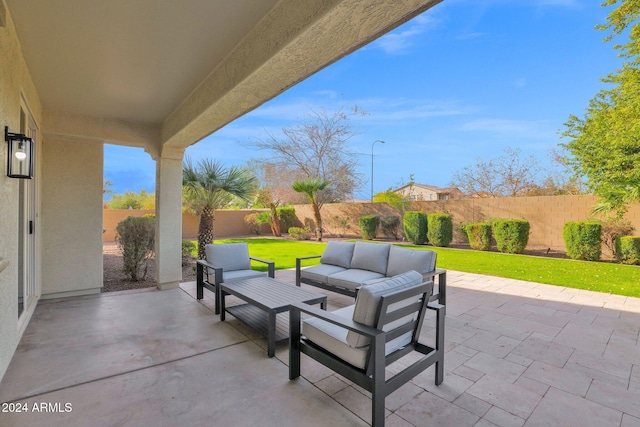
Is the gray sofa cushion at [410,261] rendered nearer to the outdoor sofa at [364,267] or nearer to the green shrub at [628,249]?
the outdoor sofa at [364,267]

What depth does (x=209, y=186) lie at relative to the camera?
7652mm

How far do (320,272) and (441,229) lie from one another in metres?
8.27

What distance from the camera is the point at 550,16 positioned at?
370 inches

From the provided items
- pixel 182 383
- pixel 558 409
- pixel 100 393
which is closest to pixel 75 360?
pixel 100 393

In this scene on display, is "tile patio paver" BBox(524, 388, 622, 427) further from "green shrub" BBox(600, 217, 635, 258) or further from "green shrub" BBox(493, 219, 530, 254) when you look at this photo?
"green shrub" BBox(493, 219, 530, 254)

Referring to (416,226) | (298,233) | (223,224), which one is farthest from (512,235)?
(223,224)

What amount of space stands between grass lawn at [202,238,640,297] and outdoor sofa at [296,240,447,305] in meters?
2.83

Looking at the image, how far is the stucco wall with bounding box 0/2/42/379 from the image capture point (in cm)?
233

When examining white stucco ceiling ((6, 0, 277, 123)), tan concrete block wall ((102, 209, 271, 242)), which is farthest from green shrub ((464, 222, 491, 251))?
tan concrete block wall ((102, 209, 271, 242))

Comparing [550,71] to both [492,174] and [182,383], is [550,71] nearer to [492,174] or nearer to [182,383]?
[492,174]

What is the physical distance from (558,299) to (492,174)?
1429 centimetres

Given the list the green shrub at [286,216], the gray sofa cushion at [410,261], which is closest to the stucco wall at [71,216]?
the gray sofa cushion at [410,261]

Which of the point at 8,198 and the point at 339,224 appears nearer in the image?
the point at 8,198

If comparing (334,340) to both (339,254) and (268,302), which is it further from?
(339,254)
